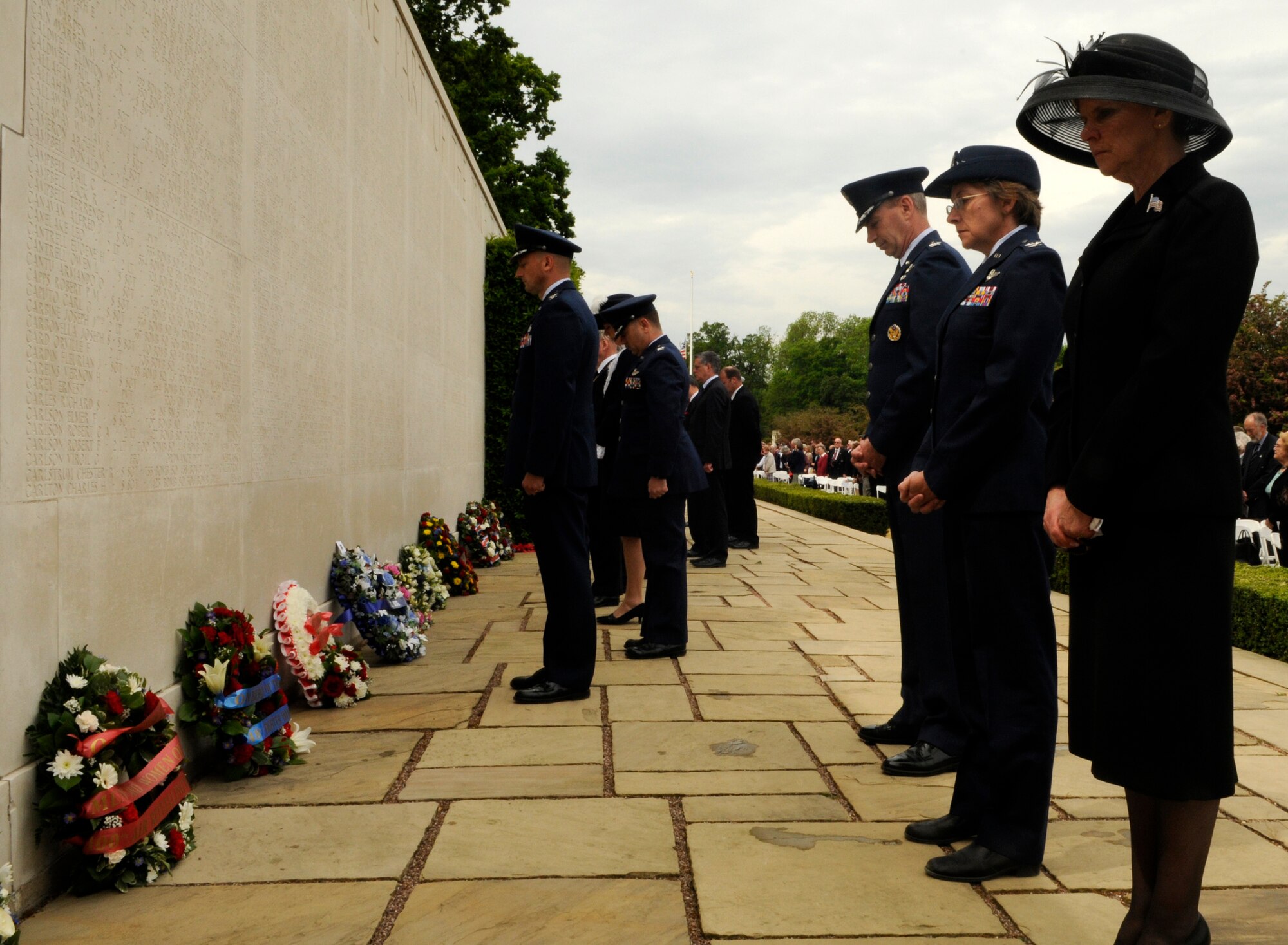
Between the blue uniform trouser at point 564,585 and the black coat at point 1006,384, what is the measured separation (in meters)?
1.92

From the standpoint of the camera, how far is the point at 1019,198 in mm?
2936

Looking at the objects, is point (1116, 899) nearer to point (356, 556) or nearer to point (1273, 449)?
point (356, 556)

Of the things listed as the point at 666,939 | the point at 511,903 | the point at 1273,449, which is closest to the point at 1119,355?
the point at 666,939

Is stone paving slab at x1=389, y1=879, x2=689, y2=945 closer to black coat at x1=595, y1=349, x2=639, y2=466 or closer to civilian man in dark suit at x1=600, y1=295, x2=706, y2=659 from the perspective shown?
civilian man in dark suit at x1=600, y1=295, x2=706, y2=659

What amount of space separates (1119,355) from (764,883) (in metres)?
1.45

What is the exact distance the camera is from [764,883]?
8.44 feet

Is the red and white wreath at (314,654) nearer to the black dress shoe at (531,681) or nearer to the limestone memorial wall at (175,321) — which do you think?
the limestone memorial wall at (175,321)

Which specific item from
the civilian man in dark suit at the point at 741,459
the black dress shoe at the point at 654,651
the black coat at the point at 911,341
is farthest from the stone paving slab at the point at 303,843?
the civilian man in dark suit at the point at 741,459

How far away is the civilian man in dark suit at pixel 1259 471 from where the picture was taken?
10.5 meters

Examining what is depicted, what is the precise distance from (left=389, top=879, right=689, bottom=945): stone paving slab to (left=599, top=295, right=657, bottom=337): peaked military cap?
11.5 ft

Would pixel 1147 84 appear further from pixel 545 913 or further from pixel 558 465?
pixel 558 465

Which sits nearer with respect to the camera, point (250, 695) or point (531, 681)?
point (250, 695)

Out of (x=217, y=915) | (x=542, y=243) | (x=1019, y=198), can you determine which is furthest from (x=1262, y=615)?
(x=217, y=915)

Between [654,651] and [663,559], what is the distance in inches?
18.1
